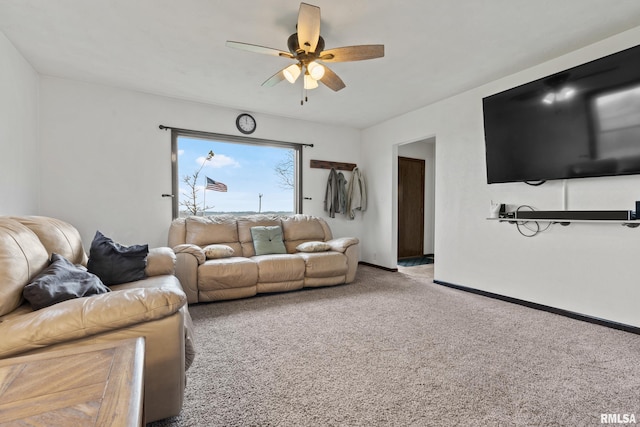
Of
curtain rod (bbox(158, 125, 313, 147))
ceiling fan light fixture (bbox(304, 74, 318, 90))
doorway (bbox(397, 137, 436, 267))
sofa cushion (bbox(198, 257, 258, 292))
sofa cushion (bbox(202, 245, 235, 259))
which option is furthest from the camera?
doorway (bbox(397, 137, 436, 267))

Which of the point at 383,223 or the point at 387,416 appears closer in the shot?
the point at 387,416

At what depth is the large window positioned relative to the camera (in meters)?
4.18

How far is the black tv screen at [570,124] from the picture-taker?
227cm

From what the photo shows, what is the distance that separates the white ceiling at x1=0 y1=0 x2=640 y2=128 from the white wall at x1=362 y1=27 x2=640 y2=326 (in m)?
0.41

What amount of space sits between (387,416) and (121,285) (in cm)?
204

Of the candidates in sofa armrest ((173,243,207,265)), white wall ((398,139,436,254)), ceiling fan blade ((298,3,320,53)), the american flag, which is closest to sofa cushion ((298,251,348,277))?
sofa armrest ((173,243,207,265))

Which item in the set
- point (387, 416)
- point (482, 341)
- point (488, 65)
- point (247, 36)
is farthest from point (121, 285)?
point (488, 65)

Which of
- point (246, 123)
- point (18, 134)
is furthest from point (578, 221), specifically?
point (18, 134)

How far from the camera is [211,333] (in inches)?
93.7

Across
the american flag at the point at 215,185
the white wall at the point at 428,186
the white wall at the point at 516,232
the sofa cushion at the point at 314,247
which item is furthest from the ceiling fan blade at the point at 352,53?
the white wall at the point at 428,186

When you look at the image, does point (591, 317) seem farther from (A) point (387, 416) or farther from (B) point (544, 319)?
(A) point (387, 416)

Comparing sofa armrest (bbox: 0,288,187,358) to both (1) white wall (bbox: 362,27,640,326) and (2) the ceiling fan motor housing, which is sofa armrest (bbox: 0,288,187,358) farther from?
(1) white wall (bbox: 362,27,640,326)

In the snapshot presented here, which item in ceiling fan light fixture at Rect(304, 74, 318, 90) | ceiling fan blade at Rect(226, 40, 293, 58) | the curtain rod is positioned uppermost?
ceiling fan blade at Rect(226, 40, 293, 58)

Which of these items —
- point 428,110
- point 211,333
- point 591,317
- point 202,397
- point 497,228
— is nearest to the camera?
point 202,397
